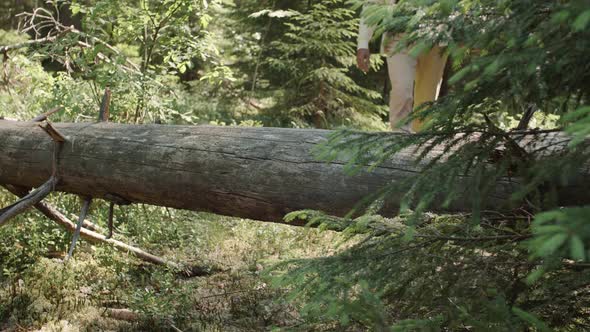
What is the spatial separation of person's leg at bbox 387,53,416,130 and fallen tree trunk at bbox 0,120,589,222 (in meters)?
2.07

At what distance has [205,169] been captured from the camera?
11.3 ft

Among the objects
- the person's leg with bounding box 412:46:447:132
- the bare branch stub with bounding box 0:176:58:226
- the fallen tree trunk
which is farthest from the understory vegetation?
the person's leg with bounding box 412:46:447:132

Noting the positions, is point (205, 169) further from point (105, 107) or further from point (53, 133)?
point (105, 107)

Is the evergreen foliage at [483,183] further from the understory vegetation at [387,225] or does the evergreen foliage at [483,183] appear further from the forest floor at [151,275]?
the forest floor at [151,275]

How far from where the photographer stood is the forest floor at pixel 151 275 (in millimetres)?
4062

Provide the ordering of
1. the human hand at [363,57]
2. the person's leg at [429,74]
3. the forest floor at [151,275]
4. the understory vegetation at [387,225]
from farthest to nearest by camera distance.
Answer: the person's leg at [429,74]
the human hand at [363,57]
the forest floor at [151,275]
the understory vegetation at [387,225]

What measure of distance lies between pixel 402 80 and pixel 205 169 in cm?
246

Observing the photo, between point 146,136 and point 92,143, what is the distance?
18.2 inches

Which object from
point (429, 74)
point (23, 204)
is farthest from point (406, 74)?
point (23, 204)

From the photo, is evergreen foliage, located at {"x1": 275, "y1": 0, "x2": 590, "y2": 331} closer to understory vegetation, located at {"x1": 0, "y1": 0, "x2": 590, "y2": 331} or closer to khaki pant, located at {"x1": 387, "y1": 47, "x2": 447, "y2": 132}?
understory vegetation, located at {"x1": 0, "y1": 0, "x2": 590, "y2": 331}

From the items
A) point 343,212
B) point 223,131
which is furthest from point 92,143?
point 343,212

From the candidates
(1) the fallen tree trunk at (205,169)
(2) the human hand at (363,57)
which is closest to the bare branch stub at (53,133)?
(1) the fallen tree trunk at (205,169)

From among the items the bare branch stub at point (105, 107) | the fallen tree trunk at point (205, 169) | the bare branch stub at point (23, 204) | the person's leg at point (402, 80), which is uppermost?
the person's leg at point (402, 80)

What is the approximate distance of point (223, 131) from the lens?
11.8 feet
